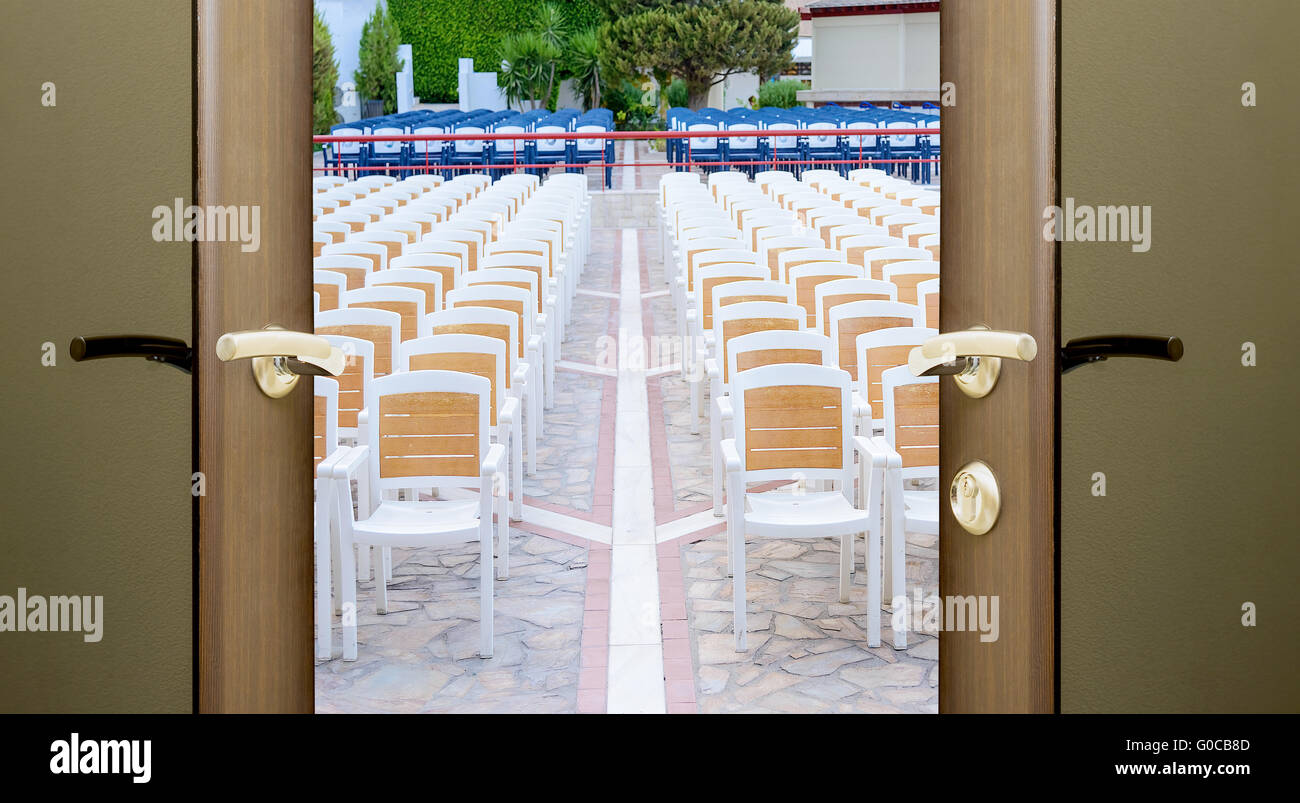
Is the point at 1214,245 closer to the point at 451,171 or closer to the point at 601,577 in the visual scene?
the point at 601,577

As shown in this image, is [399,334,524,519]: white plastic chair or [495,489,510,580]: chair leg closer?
[495,489,510,580]: chair leg

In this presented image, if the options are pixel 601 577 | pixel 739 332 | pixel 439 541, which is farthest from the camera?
pixel 739 332

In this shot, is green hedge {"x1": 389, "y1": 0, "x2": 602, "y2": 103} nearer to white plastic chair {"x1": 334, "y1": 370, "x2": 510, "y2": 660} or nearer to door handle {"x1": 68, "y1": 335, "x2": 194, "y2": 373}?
white plastic chair {"x1": 334, "y1": 370, "x2": 510, "y2": 660}

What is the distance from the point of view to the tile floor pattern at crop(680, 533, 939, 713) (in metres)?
3.88

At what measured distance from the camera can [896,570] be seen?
4281 mm

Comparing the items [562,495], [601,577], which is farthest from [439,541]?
[562,495]

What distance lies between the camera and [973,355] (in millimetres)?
1410

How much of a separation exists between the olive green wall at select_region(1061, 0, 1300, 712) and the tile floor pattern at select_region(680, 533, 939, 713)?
1.79 meters

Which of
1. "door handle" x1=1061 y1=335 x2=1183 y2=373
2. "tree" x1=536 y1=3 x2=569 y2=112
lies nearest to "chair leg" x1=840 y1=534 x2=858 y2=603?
"door handle" x1=1061 y1=335 x2=1183 y2=373

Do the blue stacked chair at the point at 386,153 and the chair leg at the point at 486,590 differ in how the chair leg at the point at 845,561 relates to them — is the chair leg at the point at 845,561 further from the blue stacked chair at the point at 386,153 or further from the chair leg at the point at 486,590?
the blue stacked chair at the point at 386,153

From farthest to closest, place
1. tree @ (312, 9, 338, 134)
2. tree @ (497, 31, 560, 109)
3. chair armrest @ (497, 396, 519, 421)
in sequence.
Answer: tree @ (497, 31, 560, 109) < tree @ (312, 9, 338, 134) < chair armrest @ (497, 396, 519, 421)

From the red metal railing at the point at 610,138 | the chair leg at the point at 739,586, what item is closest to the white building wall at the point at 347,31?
the red metal railing at the point at 610,138
